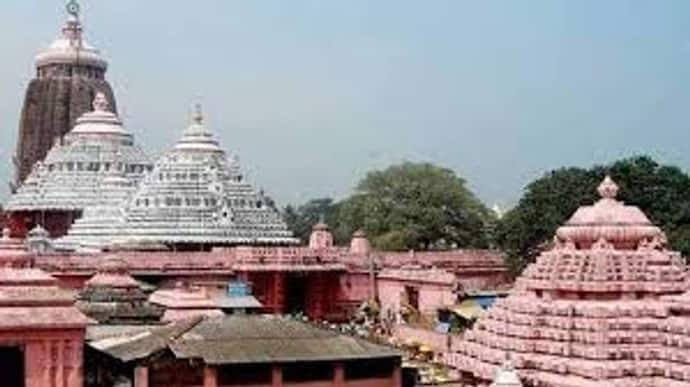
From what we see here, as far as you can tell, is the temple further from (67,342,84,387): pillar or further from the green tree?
the green tree

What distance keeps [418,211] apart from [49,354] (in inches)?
1411

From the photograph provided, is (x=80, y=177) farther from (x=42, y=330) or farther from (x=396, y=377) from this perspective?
(x=42, y=330)

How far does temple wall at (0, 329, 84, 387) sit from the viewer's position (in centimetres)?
2397

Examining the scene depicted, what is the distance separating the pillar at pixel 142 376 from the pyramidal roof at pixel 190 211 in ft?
69.9

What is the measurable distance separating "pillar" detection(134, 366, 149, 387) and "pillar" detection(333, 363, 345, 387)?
11.9 ft

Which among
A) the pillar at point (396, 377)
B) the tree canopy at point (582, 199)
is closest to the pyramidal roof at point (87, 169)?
the tree canopy at point (582, 199)

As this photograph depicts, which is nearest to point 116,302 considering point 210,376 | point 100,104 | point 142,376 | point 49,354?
point 142,376

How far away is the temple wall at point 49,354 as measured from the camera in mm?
23969

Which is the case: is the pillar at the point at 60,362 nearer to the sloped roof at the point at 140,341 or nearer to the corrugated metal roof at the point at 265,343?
the sloped roof at the point at 140,341

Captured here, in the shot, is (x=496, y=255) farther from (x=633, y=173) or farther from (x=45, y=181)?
(x=45, y=181)

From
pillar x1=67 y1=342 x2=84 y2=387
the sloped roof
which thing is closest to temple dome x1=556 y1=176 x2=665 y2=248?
the sloped roof

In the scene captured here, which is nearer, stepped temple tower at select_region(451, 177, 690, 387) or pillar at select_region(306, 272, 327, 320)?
stepped temple tower at select_region(451, 177, 690, 387)

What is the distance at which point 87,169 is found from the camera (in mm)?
55188

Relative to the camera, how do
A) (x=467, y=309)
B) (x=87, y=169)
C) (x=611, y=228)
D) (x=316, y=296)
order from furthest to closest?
1. (x=87, y=169)
2. (x=316, y=296)
3. (x=467, y=309)
4. (x=611, y=228)
